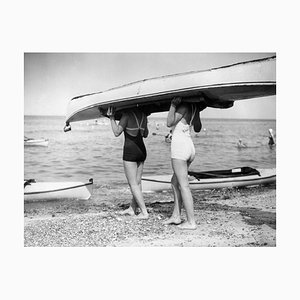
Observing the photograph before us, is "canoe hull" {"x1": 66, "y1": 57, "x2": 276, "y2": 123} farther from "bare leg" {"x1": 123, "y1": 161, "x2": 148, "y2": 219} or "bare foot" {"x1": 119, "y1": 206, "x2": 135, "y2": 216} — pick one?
"bare foot" {"x1": 119, "y1": 206, "x2": 135, "y2": 216}

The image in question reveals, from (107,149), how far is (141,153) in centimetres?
28

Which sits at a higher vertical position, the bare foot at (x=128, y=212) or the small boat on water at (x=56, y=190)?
the small boat on water at (x=56, y=190)

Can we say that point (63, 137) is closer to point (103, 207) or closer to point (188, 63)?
point (103, 207)

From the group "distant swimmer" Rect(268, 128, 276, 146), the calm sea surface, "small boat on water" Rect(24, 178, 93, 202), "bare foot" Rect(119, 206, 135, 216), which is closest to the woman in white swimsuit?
the calm sea surface

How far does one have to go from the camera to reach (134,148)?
4.12 metres

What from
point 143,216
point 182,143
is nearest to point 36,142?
point 143,216

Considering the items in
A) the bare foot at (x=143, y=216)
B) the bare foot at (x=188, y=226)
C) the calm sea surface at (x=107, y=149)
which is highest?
the calm sea surface at (x=107, y=149)

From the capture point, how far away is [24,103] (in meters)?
4.07

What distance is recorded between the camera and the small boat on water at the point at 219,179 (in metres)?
4.14

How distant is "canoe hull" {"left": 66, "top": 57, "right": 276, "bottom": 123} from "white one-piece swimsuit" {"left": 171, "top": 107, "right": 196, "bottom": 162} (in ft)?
0.71

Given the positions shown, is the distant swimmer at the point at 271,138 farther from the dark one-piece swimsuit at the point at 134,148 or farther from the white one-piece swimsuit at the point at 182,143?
the dark one-piece swimsuit at the point at 134,148

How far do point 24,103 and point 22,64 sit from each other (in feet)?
1.03

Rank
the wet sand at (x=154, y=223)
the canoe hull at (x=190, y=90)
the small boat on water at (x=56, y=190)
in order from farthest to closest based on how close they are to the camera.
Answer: the small boat on water at (x=56, y=190), the wet sand at (x=154, y=223), the canoe hull at (x=190, y=90)

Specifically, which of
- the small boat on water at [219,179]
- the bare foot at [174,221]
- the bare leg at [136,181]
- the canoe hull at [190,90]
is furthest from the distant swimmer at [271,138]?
the bare leg at [136,181]
